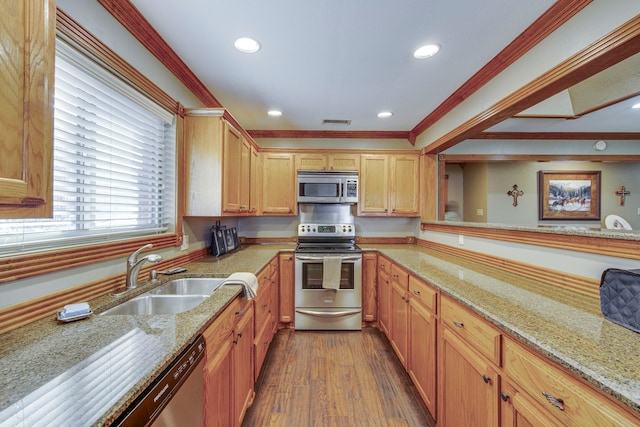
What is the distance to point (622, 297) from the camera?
928mm

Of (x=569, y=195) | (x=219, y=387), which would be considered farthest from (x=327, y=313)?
(x=569, y=195)

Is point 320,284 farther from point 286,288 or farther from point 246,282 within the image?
Result: point 246,282

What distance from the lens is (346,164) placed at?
Answer: 3.30 meters

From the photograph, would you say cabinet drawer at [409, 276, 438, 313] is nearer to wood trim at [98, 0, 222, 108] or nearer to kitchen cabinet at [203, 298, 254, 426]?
kitchen cabinet at [203, 298, 254, 426]

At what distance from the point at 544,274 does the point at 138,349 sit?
2.07 metres

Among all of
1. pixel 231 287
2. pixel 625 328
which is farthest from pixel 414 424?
pixel 231 287

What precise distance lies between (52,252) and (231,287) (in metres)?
0.80

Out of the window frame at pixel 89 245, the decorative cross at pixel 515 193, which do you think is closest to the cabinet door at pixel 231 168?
the window frame at pixel 89 245

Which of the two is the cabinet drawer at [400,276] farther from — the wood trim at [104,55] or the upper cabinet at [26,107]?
the wood trim at [104,55]

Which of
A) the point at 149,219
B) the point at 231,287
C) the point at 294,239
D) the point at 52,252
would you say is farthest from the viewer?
the point at 294,239

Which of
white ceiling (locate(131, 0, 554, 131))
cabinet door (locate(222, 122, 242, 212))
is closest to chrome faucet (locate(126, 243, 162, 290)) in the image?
cabinet door (locate(222, 122, 242, 212))

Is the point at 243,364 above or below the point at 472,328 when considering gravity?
below

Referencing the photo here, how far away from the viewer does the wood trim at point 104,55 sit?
3.62 feet

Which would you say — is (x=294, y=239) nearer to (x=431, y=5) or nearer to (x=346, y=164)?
(x=346, y=164)
